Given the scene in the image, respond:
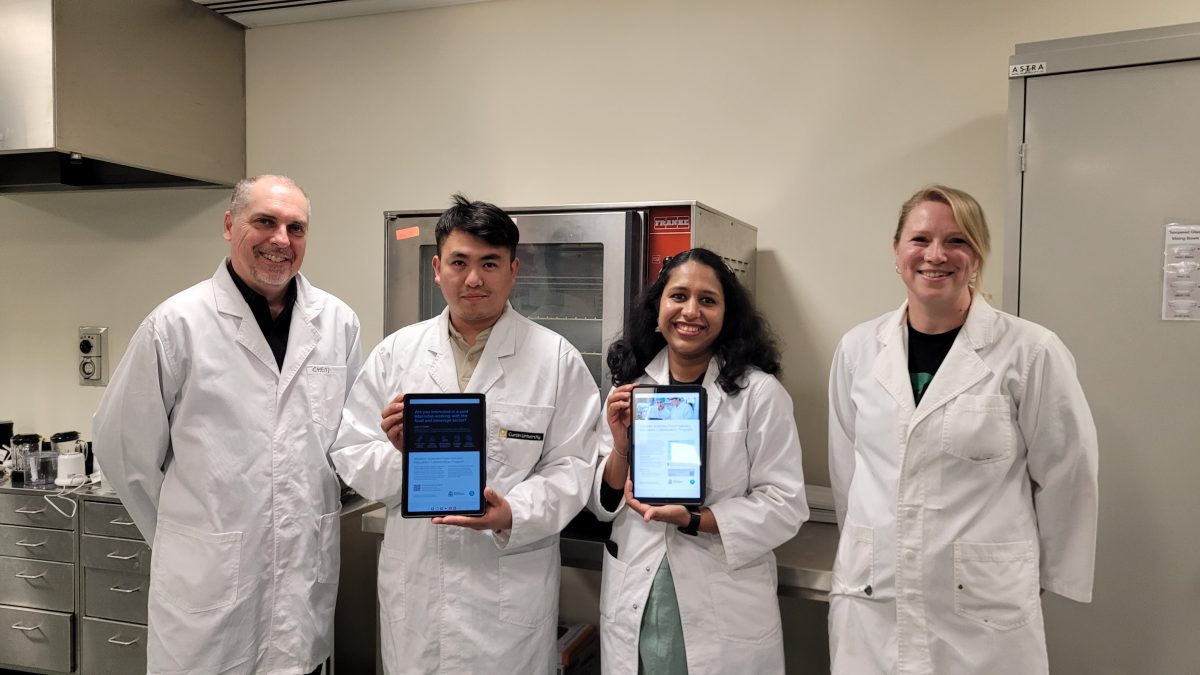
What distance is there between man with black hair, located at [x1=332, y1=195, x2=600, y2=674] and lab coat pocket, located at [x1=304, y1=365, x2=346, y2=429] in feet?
0.27

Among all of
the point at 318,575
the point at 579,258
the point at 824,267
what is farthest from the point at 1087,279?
the point at 318,575

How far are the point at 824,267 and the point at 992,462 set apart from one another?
1.22 metres

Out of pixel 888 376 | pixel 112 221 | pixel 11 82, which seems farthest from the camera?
pixel 112 221

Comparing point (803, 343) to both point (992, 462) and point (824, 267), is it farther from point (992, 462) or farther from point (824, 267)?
point (992, 462)

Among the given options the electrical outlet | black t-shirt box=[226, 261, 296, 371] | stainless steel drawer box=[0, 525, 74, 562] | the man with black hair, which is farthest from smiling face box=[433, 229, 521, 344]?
the electrical outlet

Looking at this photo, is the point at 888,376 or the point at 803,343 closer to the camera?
the point at 888,376

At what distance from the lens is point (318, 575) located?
1.90m

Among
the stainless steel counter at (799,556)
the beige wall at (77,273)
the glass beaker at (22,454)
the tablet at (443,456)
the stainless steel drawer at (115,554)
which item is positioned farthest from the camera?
the beige wall at (77,273)

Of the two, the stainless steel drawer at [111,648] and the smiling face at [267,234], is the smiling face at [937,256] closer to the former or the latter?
the smiling face at [267,234]

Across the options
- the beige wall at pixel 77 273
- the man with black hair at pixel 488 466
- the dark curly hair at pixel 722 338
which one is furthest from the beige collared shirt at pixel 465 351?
the beige wall at pixel 77 273

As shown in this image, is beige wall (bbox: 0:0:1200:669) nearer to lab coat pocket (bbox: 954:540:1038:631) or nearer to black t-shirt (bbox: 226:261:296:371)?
lab coat pocket (bbox: 954:540:1038:631)

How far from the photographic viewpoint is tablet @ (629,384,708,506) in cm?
170

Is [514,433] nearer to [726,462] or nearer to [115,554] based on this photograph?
[726,462]

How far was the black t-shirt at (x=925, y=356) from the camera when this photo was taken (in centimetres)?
170
